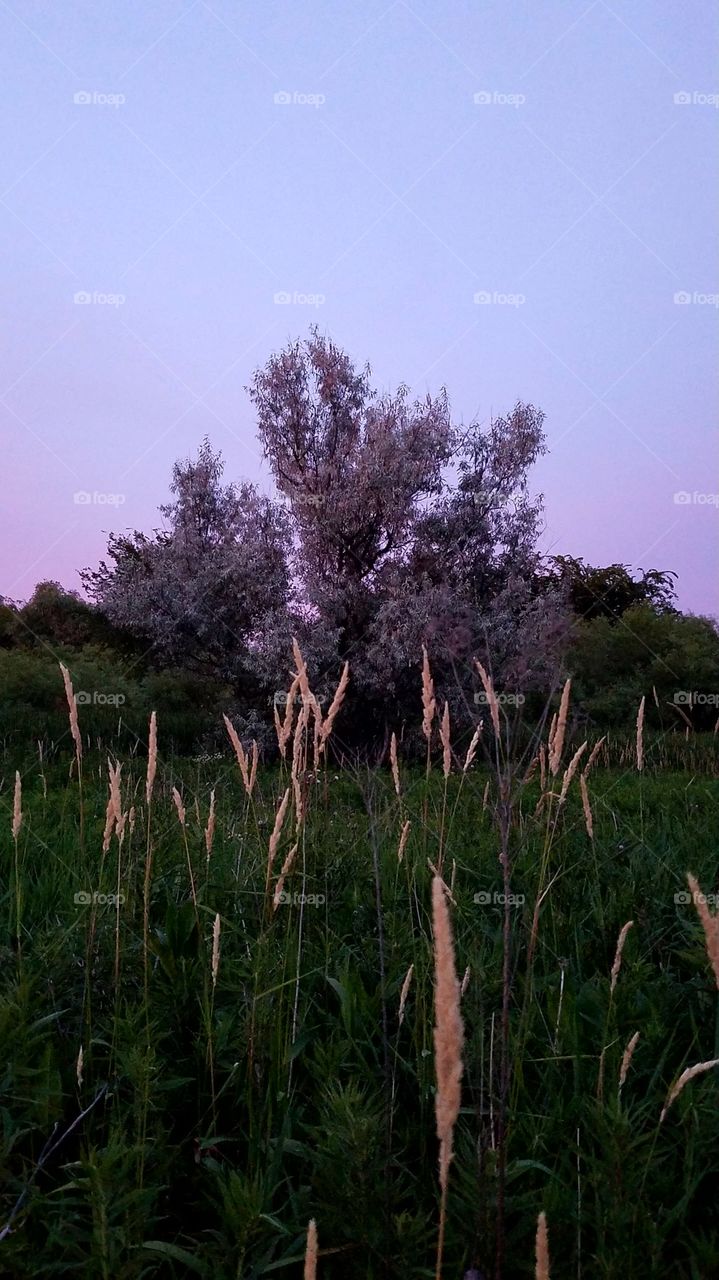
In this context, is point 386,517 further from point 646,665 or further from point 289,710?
point 289,710

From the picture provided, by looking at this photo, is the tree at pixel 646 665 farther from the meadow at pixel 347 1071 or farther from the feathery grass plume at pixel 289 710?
the feathery grass plume at pixel 289 710

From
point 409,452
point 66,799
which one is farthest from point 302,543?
point 66,799

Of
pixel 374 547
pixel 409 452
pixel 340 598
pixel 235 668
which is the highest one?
pixel 409 452

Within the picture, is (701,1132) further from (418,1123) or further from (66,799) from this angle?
Answer: (66,799)

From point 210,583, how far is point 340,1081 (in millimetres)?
13862

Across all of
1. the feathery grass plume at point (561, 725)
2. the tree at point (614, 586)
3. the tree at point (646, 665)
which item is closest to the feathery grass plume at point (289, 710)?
the feathery grass plume at point (561, 725)

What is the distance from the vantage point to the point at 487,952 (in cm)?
297

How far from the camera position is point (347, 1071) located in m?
2.34

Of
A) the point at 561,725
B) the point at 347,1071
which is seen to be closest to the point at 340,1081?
the point at 347,1071

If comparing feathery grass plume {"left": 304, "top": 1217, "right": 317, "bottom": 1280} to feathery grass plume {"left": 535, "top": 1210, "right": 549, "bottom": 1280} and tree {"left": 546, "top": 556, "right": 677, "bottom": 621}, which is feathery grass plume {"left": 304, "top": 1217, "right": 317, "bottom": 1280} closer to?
feathery grass plume {"left": 535, "top": 1210, "right": 549, "bottom": 1280}

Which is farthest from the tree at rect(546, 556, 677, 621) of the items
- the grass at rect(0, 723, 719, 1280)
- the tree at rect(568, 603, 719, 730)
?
the grass at rect(0, 723, 719, 1280)

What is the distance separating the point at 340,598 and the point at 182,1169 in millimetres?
13481

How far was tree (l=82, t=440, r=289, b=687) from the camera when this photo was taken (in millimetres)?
15594

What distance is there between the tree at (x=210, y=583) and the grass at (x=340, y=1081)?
11521mm
